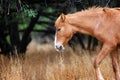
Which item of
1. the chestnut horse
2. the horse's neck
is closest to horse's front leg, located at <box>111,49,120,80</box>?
the chestnut horse

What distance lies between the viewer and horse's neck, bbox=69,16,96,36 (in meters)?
9.41

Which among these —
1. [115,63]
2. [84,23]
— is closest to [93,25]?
[84,23]

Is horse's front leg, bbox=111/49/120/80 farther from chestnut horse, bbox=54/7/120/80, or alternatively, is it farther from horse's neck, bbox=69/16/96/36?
horse's neck, bbox=69/16/96/36

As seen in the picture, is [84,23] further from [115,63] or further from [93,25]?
[115,63]

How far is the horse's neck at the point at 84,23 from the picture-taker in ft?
30.9

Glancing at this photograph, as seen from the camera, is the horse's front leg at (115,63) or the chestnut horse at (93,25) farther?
the horse's front leg at (115,63)

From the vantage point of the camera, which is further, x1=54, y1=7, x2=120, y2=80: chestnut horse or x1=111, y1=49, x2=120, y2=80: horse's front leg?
x1=111, y1=49, x2=120, y2=80: horse's front leg

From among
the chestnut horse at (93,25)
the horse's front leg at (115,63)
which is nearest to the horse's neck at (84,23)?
the chestnut horse at (93,25)

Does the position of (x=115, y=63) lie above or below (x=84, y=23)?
below

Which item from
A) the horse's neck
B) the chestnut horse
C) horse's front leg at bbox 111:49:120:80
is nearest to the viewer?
the chestnut horse

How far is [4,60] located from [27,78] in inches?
60.8

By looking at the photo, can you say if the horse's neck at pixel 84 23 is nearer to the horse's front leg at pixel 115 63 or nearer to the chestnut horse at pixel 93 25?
the chestnut horse at pixel 93 25

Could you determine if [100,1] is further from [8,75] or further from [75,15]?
[8,75]

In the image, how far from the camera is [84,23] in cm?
945
